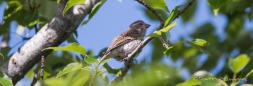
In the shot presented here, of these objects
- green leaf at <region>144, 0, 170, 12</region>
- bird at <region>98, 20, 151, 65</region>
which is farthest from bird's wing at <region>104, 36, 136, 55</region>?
green leaf at <region>144, 0, 170, 12</region>

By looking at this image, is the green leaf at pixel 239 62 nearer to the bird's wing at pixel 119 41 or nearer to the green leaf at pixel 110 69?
the green leaf at pixel 110 69

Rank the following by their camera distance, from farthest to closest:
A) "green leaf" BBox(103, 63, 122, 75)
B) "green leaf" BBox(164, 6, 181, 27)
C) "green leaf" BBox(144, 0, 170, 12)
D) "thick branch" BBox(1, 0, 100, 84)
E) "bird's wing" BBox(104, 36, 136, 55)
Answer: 1. "bird's wing" BBox(104, 36, 136, 55)
2. "thick branch" BBox(1, 0, 100, 84)
3. "green leaf" BBox(103, 63, 122, 75)
4. "green leaf" BBox(144, 0, 170, 12)
5. "green leaf" BBox(164, 6, 181, 27)

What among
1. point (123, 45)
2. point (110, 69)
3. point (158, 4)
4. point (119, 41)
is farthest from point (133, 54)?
point (119, 41)

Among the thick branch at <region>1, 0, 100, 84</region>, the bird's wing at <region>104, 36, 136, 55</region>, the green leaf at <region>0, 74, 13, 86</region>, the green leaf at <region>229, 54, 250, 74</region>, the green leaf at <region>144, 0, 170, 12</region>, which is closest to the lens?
the green leaf at <region>229, 54, 250, 74</region>

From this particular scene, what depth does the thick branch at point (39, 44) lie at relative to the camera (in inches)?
197

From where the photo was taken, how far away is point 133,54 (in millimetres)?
3779

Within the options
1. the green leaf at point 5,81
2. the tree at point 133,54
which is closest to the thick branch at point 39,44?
the tree at point 133,54

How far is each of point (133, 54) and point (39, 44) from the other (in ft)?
4.94

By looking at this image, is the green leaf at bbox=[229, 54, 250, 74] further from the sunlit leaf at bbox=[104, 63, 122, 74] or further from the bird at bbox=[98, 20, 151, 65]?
the bird at bbox=[98, 20, 151, 65]

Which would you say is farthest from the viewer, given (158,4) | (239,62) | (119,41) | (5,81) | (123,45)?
(119,41)

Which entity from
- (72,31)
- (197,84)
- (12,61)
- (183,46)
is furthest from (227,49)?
(197,84)

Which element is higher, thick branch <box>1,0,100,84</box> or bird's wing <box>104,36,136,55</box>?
bird's wing <box>104,36,136,55</box>

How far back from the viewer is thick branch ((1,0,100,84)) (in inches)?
197

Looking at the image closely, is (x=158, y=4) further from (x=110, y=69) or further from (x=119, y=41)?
(x=119, y=41)
